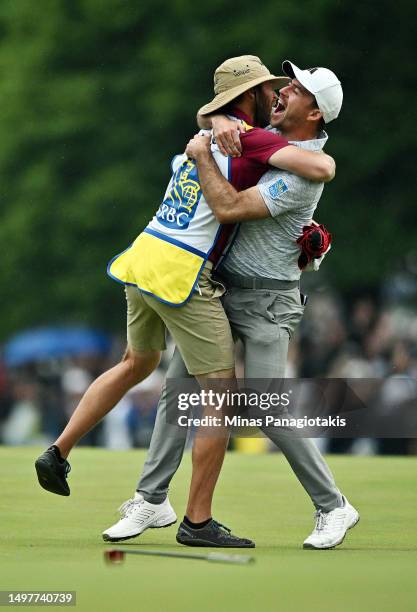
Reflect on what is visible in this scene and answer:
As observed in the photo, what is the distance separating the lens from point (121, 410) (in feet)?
55.8

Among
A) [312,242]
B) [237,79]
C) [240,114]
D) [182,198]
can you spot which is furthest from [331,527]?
[237,79]

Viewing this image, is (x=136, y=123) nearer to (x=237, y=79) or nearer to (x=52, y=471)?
(x=237, y=79)

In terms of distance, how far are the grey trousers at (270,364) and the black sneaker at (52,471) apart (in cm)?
40

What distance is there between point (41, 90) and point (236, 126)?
1350 cm

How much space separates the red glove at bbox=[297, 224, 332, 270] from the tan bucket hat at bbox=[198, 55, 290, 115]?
2.38 ft

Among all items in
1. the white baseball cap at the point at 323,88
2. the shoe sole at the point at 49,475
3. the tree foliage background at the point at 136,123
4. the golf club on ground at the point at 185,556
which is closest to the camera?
the golf club on ground at the point at 185,556

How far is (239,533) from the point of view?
7.31 metres

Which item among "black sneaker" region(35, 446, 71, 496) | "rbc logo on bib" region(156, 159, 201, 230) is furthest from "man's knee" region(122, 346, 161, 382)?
"rbc logo on bib" region(156, 159, 201, 230)

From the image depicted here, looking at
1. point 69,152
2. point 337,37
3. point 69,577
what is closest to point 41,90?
point 69,152

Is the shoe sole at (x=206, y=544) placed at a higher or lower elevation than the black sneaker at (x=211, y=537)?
lower

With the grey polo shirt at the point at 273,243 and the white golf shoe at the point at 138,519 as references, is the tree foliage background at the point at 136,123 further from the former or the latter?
the white golf shoe at the point at 138,519

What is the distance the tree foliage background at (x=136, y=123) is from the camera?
1905 cm

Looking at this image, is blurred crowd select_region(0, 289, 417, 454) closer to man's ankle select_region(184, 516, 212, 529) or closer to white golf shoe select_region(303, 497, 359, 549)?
white golf shoe select_region(303, 497, 359, 549)

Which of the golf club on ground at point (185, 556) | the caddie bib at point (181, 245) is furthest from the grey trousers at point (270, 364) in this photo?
the golf club on ground at point (185, 556)
